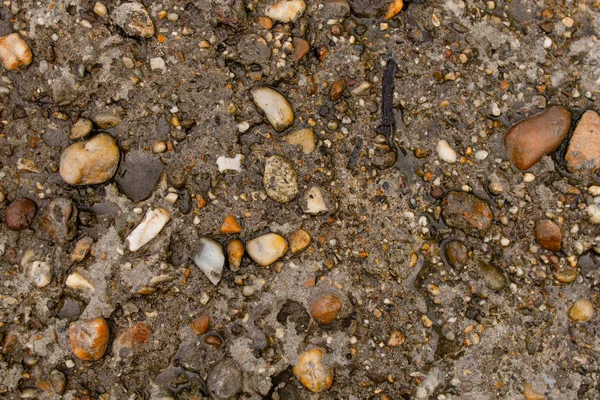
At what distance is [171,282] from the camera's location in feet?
7.85

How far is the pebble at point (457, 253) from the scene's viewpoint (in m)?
2.39

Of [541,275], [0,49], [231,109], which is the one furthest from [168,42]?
[541,275]

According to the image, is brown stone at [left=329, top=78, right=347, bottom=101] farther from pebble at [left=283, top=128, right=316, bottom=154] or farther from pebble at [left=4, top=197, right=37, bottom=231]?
pebble at [left=4, top=197, right=37, bottom=231]

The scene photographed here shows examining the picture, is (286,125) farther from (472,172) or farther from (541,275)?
(541,275)

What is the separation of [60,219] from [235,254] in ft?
2.89

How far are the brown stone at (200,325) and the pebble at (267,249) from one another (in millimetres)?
385

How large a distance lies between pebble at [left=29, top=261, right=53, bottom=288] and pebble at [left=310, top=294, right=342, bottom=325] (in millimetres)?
1328

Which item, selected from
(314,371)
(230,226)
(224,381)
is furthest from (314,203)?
(224,381)

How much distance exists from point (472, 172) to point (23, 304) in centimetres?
236

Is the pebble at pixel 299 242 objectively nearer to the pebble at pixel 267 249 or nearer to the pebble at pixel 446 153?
the pebble at pixel 267 249

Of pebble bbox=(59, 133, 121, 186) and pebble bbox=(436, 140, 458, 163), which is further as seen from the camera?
pebble bbox=(436, 140, 458, 163)

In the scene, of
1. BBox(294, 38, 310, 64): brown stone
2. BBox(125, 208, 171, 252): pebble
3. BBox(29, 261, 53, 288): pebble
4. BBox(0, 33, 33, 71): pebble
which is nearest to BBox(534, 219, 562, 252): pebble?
BBox(294, 38, 310, 64): brown stone

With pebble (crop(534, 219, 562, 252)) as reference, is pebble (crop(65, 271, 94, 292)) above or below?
below

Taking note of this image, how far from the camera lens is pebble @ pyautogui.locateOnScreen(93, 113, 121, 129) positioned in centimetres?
242
